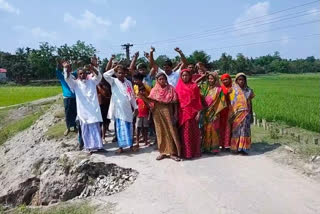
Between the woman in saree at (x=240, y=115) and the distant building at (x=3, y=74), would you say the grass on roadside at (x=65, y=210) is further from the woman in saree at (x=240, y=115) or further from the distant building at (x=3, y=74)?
the distant building at (x=3, y=74)

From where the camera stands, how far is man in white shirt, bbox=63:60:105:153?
7.02 meters

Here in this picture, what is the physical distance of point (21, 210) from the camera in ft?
18.6

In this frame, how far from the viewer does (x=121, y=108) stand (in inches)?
277

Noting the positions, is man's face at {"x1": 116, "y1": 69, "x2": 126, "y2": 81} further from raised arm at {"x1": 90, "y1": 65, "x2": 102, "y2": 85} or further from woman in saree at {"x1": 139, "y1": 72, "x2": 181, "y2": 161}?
woman in saree at {"x1": 139, "y1": 72, "x2": 181, "y2": 161}

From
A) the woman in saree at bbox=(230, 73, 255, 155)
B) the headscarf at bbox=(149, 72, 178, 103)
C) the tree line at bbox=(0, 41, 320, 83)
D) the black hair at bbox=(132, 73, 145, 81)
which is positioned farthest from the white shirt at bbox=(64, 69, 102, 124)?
the tree line at bbox=(0, 41, 320, 83)

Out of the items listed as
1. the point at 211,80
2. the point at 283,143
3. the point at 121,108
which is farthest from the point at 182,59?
the point at 283,143

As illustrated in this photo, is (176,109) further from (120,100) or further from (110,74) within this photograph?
(110,74)

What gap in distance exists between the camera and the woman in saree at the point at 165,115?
6.64 meters

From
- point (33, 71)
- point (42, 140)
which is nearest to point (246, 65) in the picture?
point (33, 71)

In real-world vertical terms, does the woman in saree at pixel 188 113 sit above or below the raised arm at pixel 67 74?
below

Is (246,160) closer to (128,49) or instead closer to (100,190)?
(100,190)

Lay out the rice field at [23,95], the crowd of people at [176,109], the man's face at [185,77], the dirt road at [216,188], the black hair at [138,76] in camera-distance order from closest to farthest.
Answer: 1. the dirt road at [216,188]
2. the man's face at [185,77]
3. the crowd of people at [176,109]
4. the black hair at [138,76]
5. the rice field at [23,95]

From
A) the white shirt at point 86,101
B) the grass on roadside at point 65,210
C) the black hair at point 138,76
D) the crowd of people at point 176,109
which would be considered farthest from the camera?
the black hair at point 138,76

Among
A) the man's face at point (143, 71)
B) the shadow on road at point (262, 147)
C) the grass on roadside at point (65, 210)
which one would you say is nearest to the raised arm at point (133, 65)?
the man's face at point (143, 71)
